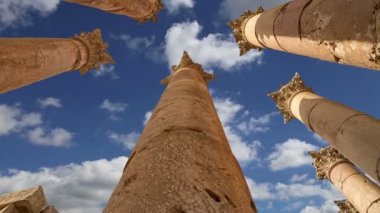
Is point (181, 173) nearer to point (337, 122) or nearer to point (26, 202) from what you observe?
point (26, 202)

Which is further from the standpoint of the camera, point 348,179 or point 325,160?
point 325,160

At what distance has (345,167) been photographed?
13891mm

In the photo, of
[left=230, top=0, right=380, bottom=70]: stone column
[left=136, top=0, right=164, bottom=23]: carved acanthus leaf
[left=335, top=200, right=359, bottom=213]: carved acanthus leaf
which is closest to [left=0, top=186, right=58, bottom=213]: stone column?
[left=230, top=0, right=380, bottom=70]: stone column

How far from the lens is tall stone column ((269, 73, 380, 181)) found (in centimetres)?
811

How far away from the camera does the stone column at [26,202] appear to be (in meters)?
9.06

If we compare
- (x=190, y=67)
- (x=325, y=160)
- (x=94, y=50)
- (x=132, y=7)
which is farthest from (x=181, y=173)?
(x=325, y=160)

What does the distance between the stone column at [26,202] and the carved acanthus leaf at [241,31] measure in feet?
30.3

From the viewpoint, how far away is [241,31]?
576 inches

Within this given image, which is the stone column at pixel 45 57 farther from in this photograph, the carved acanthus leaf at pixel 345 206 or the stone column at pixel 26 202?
the carved acanthus leaf at pixel 345 206

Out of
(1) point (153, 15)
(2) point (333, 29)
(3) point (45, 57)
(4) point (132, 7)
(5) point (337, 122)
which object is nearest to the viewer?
(2) point (333, 29)

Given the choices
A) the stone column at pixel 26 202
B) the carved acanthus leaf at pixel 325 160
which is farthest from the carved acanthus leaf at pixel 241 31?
the stone column at pixel 26 202

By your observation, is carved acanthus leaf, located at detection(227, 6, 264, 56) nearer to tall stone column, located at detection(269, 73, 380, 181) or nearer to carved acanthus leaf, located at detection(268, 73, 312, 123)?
carved acanthus leaf, located at detection(268, 73, 312, 123)

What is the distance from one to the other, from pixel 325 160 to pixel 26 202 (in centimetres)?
1152

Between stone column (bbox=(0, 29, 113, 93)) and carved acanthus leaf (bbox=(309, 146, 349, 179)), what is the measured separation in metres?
9.95
